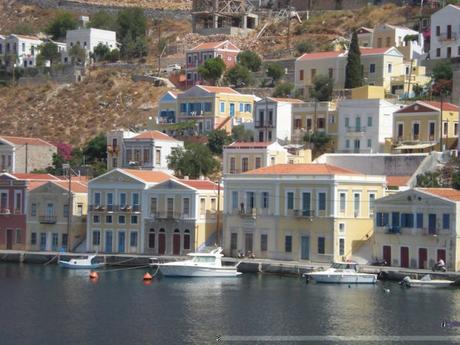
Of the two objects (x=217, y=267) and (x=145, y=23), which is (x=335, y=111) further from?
(x=145, y=23)

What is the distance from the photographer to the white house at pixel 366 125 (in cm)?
9531

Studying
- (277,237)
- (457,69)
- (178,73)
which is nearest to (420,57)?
(457,69)

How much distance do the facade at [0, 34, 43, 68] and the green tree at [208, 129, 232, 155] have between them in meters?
46.7

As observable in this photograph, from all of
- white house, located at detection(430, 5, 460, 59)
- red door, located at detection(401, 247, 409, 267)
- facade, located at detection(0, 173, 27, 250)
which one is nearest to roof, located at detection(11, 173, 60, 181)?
facade, located at detection(0, 173, 27, 250)

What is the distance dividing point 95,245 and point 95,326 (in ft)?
101

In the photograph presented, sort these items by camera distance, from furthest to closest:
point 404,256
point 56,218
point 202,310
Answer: point 56,218 < point 404,256 < point 202,310

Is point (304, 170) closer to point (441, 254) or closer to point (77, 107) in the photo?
point (441, 254)

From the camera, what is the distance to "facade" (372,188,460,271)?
72875 mm

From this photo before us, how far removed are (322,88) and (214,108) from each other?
923cm

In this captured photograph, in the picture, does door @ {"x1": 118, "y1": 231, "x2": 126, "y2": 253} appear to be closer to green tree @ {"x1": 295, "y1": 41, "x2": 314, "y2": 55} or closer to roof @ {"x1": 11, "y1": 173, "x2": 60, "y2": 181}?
roof @ {"x1": 11, "y1": 173, "x2": 60, "y2": 181}

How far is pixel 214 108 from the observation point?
10769cm

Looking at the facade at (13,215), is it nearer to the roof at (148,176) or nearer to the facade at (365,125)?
the roof at (148,176)

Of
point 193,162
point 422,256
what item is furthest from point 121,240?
point 422,256

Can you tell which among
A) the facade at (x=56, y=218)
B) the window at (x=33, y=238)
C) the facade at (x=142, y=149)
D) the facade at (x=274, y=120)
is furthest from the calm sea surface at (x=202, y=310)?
the facade at (x=274, y=120)
